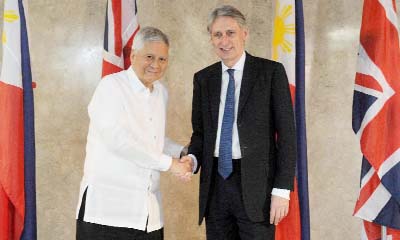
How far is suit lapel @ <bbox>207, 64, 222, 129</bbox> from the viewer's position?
1928 millimetres

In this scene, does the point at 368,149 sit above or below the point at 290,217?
above

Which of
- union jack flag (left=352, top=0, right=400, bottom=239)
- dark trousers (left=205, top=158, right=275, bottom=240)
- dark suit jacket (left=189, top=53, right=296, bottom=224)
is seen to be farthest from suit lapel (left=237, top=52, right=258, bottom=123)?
union jack flag (left=352, top=0, right=400, bottom=239)

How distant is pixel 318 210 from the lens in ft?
10.2

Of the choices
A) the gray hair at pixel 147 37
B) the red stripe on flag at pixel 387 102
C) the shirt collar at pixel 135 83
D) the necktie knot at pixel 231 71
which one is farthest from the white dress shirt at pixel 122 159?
the red stripe on flag at pixel 387 102

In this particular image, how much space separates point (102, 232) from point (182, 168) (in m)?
0.47

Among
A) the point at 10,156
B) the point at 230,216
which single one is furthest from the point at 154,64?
the point at 10,156

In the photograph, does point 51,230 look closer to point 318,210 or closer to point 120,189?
point 120,189

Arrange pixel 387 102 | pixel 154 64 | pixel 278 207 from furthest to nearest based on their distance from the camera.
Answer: pixel 387 102
pixel 154 64
pixel 278 207

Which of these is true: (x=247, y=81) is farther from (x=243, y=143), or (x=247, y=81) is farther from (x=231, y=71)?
(x=243, y=143)

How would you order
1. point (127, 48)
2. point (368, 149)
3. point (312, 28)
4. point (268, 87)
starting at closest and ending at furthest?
point (268, 87), point (368, 149), point (127, 48), point (312, 28)

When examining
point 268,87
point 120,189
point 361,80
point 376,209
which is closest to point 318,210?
point 376,209

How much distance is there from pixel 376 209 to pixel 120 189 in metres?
1.44

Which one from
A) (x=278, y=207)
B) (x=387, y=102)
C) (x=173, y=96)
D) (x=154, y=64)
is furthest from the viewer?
(x=173, y=96)

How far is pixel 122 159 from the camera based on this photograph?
1.87 m
